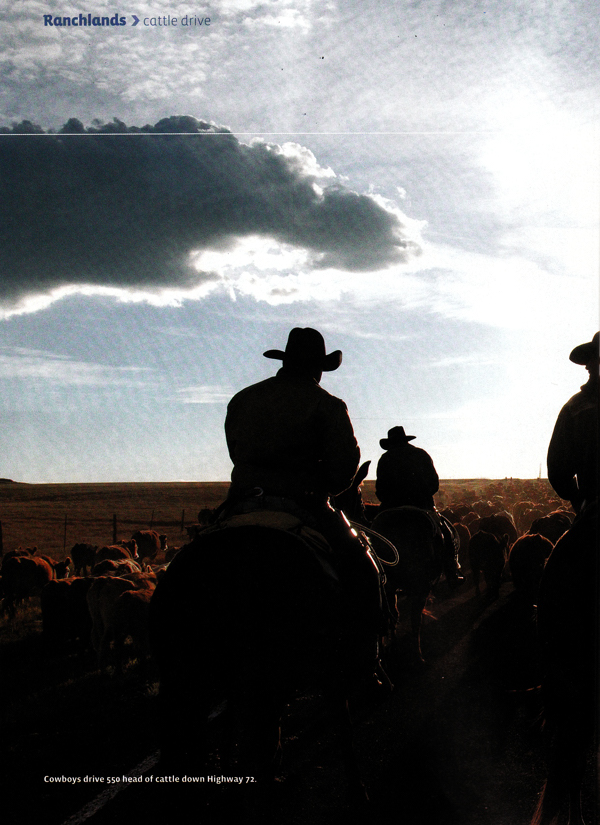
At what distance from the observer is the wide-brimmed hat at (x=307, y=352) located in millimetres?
4426

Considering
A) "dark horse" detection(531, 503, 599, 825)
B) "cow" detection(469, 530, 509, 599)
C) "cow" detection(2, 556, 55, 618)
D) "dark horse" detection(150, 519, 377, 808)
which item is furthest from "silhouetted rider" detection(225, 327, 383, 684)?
"cow" detection(2, 556, 55, 618)

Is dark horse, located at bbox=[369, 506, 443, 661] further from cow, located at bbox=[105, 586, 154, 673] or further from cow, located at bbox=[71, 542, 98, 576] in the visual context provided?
cow, located at bbox=[71, 542, 98, 576]

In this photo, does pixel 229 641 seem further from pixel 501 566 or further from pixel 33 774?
pixel 501 566

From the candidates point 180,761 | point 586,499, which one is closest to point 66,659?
point 180,761

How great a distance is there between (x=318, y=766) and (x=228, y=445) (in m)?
2.70

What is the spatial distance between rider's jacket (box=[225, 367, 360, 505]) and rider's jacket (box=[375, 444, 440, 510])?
442 cm

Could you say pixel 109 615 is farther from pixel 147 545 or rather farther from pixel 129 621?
pixel 147 545

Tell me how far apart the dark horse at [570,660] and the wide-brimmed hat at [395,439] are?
5036 millimetres

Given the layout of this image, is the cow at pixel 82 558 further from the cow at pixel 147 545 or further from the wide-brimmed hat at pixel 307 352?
the wide-brimmed hat at pixel 307 352

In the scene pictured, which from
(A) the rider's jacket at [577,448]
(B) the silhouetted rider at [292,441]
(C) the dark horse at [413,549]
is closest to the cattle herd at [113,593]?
(C) the dark horse at [413,549]

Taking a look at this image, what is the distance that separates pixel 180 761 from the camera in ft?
10.9

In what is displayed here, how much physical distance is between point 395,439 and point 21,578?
450 inches

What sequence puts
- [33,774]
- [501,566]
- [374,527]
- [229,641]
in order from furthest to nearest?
[501,566] → [374,527] → [33,774] → [229,641]

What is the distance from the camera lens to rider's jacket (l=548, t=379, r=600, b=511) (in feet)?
12.5
